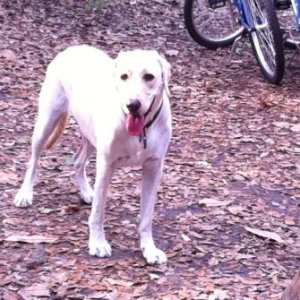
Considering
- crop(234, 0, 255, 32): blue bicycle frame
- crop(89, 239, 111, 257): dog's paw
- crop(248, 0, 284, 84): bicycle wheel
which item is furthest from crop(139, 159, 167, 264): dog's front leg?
crop(234, 0, 255, 32): blue bicycle frame

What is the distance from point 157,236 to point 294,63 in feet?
14.9

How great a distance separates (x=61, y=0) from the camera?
10.2 metres

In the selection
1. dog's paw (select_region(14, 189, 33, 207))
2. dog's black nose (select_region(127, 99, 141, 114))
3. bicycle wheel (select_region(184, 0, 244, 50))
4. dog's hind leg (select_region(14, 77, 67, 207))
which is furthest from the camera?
bicycle wheel (select_region(184, 0, 244, 50))

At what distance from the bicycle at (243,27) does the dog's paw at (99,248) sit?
3.79m

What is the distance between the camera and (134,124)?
3816 millimetres

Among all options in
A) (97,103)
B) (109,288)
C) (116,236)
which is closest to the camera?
(109,288)

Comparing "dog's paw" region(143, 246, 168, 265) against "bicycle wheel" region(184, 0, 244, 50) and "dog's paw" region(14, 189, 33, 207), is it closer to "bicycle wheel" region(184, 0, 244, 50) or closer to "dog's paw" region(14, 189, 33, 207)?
"dog's paw" region(14, 189, 33, 207)

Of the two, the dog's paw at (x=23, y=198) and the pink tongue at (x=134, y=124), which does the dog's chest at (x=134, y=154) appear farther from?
the dog's paw at (x=23, y=198)

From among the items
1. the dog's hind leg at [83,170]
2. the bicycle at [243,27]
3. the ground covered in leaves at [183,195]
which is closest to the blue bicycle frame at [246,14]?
the bicycle at [243,27]

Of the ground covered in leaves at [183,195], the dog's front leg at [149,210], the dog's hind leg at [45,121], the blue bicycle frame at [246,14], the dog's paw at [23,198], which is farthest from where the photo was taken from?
the blue bicycle frame at [246,14]

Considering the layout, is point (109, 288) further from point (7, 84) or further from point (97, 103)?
point (7, 84)

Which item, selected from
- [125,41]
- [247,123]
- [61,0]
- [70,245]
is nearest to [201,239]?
[70,245]

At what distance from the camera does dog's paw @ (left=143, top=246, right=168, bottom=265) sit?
166 inches

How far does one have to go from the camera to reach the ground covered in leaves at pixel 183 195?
4.06 metres
